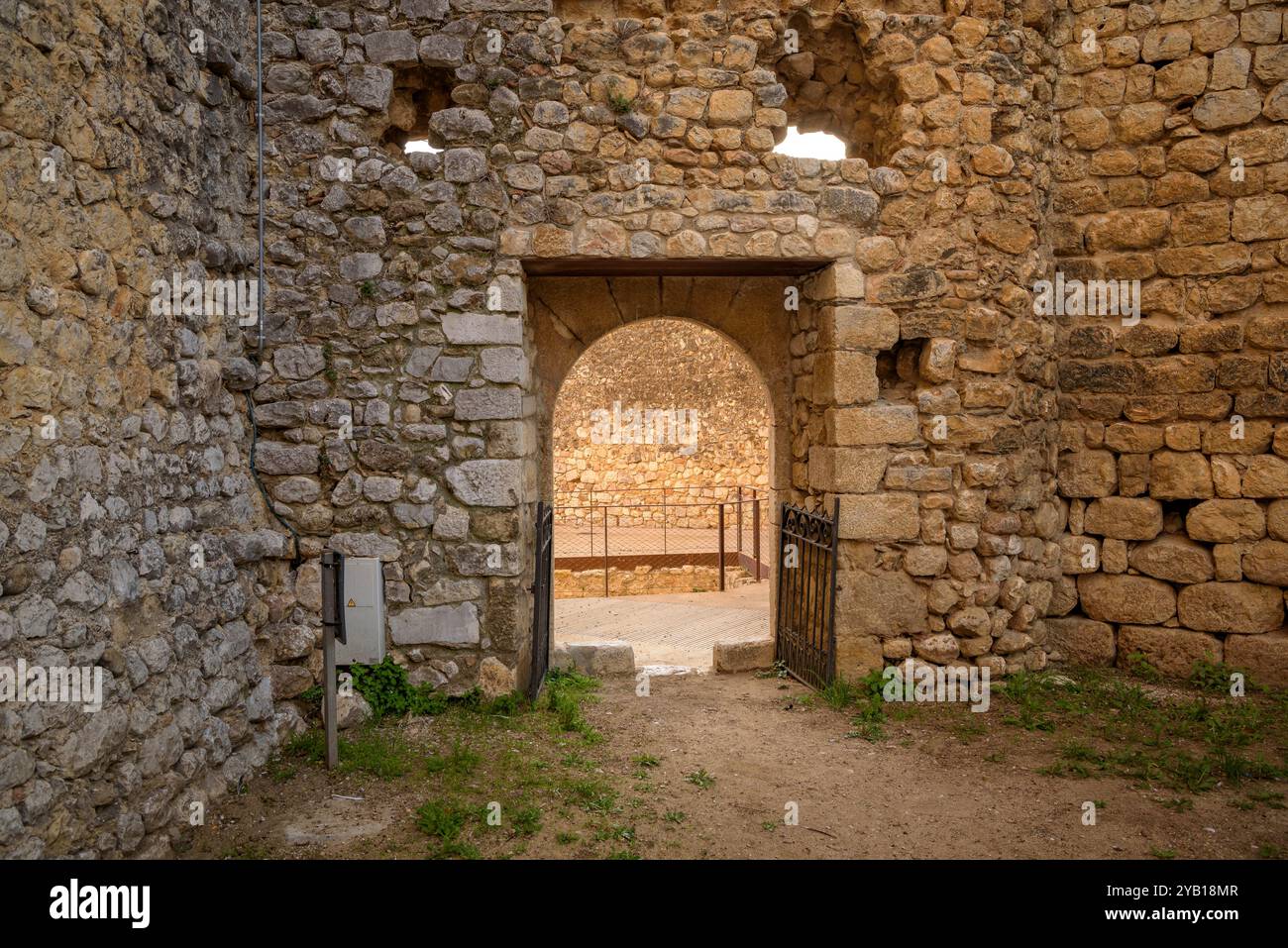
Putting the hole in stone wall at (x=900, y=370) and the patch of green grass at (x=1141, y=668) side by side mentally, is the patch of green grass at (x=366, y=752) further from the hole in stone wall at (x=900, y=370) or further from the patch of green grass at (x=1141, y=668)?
the patch of green grass at (x=1141, y=668)

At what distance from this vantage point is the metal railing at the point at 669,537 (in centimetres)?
1241

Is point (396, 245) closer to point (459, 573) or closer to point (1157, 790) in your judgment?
point (459, 573)

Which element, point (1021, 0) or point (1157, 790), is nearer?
point (1157, 790)

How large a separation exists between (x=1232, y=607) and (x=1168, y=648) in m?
0.44

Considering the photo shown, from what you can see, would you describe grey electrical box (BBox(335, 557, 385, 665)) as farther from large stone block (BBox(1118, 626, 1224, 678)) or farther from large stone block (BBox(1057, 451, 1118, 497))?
large stone block (BBox(1118, 626, 1224, 678))

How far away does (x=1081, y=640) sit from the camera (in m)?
5.87

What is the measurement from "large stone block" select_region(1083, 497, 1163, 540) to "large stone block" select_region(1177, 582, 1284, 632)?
1.42ft

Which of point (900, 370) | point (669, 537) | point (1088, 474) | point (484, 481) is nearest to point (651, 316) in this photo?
point (900, 370)

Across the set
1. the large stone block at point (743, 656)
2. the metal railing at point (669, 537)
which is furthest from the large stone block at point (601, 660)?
the metal railing at point (669, 537)

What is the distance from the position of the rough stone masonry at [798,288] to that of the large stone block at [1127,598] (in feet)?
0.06

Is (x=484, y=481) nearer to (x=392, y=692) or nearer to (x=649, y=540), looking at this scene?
(x=392, y=692)

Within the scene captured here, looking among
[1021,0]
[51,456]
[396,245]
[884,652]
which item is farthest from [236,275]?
[1021,0]

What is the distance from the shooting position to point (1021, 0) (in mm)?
5488

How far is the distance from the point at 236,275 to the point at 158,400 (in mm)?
1163
